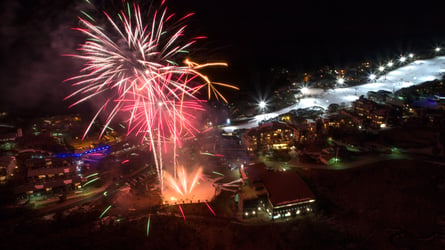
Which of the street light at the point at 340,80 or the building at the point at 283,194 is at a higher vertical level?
the street light at the point at 340,80

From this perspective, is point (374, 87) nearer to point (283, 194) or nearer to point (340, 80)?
point (340, 80)

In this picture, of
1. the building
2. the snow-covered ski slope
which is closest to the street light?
the snow-covered ski slope

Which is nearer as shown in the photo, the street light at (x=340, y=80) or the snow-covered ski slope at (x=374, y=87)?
the snow-covered ski slope at (x=374, y=87)

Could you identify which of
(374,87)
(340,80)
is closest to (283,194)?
(374,87)

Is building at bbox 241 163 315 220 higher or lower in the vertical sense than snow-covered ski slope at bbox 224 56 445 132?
lower

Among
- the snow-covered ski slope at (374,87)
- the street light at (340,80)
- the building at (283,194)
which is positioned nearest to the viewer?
the building at (283,194)

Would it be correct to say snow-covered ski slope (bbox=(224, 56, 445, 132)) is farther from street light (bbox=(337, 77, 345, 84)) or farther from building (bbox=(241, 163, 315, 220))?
building (bbox=(241, 163, 315, 220))

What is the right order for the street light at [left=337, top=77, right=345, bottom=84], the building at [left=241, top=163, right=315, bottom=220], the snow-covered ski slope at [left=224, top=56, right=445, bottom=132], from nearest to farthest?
the building at [left=241, top=163, right=315, bottom=220] < the snow-covered ski slope at [left=224, top=56, right=445, bottom=132] < the street light at [left=337, top=77, right=345, bottom=84]

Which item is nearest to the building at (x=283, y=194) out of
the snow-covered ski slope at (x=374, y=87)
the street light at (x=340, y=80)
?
the snow-covered ski slope at (x=374, y=87)

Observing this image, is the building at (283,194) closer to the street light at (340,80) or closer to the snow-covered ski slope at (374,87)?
the snow-covered ski slope at (374,87)
